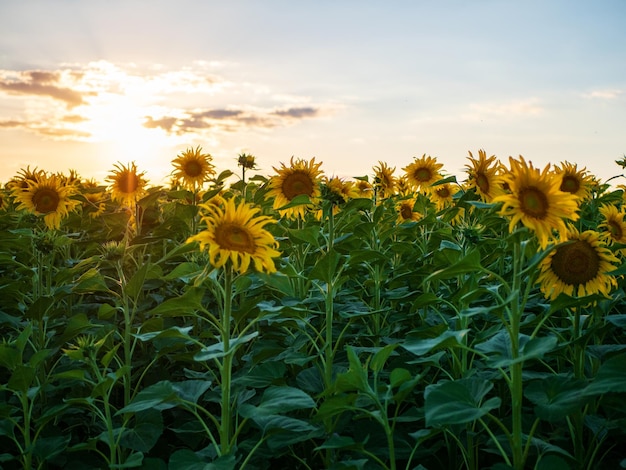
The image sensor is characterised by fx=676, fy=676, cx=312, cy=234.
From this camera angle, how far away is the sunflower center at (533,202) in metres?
2.35

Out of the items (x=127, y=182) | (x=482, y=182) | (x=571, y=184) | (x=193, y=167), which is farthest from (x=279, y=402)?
(x=193, y=167)

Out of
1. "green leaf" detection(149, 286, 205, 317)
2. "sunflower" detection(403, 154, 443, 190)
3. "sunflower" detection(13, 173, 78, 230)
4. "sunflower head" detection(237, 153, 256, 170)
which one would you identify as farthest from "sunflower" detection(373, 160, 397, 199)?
"green leaf" detection(149, 286, 205, 317)

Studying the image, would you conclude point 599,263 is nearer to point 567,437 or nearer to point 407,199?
point 567,437

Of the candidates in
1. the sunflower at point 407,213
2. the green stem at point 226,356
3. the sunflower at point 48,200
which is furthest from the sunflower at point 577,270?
the sunflower at point 48,200

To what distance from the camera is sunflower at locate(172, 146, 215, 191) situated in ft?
18.2

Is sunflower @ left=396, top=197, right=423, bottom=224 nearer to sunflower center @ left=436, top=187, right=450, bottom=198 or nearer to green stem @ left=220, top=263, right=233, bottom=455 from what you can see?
sunflower center @ left=436, top=187, right=450, bottom=198

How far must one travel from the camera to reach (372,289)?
4125 millimetres

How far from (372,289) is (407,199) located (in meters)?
2.36

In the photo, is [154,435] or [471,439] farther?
[154,435]

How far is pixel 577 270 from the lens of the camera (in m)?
2.90

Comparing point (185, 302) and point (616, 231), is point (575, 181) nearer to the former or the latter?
point (616, 231)

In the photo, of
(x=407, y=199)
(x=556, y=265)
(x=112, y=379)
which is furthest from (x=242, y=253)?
(x=407, y=199)

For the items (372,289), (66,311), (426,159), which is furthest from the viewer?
(426,159)

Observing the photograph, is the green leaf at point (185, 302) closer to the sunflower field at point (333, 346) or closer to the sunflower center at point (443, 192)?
the sunflower field at point (333, 346)
